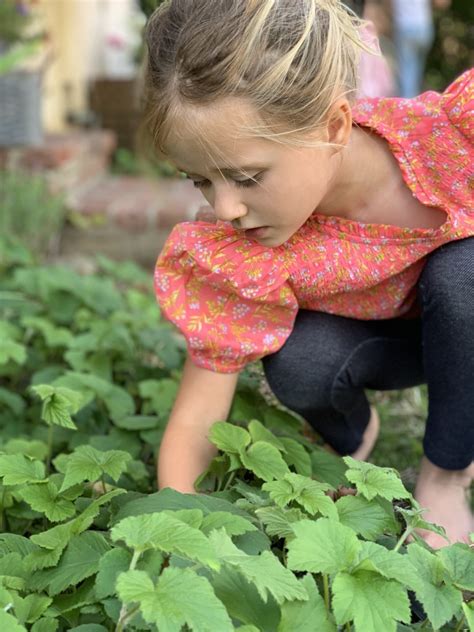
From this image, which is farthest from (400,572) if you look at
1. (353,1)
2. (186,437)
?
(353,1)

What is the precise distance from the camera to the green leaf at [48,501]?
4.09 feet

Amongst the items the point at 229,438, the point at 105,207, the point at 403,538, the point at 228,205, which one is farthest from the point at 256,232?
the point at 105,207

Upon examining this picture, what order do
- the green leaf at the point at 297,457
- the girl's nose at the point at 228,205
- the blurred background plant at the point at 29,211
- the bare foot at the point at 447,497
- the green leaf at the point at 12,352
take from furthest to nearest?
the blurred background plant at the point at 29,211
the green leaf at the point at 12,352
the bare foot at the point at 447,497
the green leaf at the point at 297,457
the girl's nose at the point at 228,205

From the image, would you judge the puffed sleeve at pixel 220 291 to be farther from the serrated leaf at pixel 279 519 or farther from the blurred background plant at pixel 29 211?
the blurred background plant at pixel 29 211

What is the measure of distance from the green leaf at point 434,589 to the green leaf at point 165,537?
24 centimetres

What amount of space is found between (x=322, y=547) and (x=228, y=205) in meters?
0.55

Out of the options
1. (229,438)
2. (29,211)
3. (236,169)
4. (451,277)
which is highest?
(236,169)

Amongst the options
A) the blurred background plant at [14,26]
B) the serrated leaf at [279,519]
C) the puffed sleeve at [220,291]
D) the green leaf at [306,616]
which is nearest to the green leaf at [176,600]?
the green leaf at [306,616]

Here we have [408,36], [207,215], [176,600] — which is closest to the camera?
[176,600]

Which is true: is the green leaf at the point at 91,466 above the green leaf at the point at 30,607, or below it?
above

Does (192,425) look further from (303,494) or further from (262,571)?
(262,571)

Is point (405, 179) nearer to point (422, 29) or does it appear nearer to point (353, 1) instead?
point (353, 1)

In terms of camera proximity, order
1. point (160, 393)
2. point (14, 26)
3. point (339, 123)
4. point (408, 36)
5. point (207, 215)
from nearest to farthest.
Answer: point (339, 123)
point (207, 215)
point (160, 393)
point (14, 26)
point (408, 36)

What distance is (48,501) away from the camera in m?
1.27
